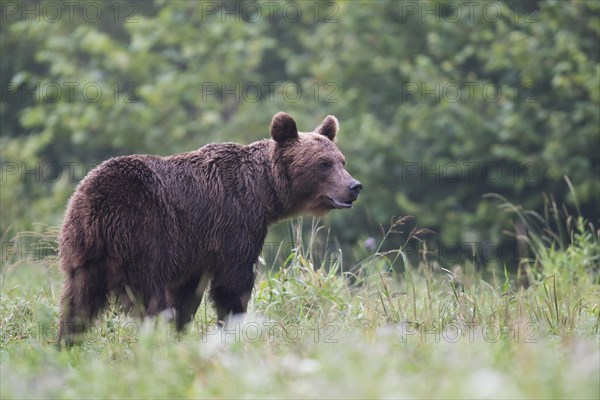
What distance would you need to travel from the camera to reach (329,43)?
18.8 meters

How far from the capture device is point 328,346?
5.23 m

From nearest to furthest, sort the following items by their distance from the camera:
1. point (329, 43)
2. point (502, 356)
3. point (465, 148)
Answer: point (502, 356), point (465, 148), point (329, 43)

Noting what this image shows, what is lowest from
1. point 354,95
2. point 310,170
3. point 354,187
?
point 354,95

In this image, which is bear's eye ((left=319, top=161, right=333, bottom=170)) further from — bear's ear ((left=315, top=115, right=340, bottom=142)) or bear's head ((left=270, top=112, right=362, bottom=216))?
bear's ear ((left=315, top=115, right=340, bottom=142))

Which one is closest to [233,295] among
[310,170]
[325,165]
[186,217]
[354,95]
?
[186,217]

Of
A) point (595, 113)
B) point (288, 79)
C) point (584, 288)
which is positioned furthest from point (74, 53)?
point (584, 288)

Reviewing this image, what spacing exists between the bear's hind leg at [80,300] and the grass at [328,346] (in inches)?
6.3

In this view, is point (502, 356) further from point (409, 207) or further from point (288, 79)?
point (288, 79)

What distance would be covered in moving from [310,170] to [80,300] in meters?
2.33

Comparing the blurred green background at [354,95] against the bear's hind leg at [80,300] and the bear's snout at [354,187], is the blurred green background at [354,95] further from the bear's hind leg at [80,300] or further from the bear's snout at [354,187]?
the bear's hind leg at [80,300]

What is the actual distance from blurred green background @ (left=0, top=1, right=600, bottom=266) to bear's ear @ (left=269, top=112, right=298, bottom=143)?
734cm

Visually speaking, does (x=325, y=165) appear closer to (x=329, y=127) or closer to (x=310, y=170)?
(x=310, y=170)

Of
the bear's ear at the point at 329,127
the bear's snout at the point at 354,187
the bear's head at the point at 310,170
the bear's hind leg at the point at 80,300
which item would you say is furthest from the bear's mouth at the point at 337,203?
the bear's hind leg at the point at 80,300

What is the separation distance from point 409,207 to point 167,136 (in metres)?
5.97
